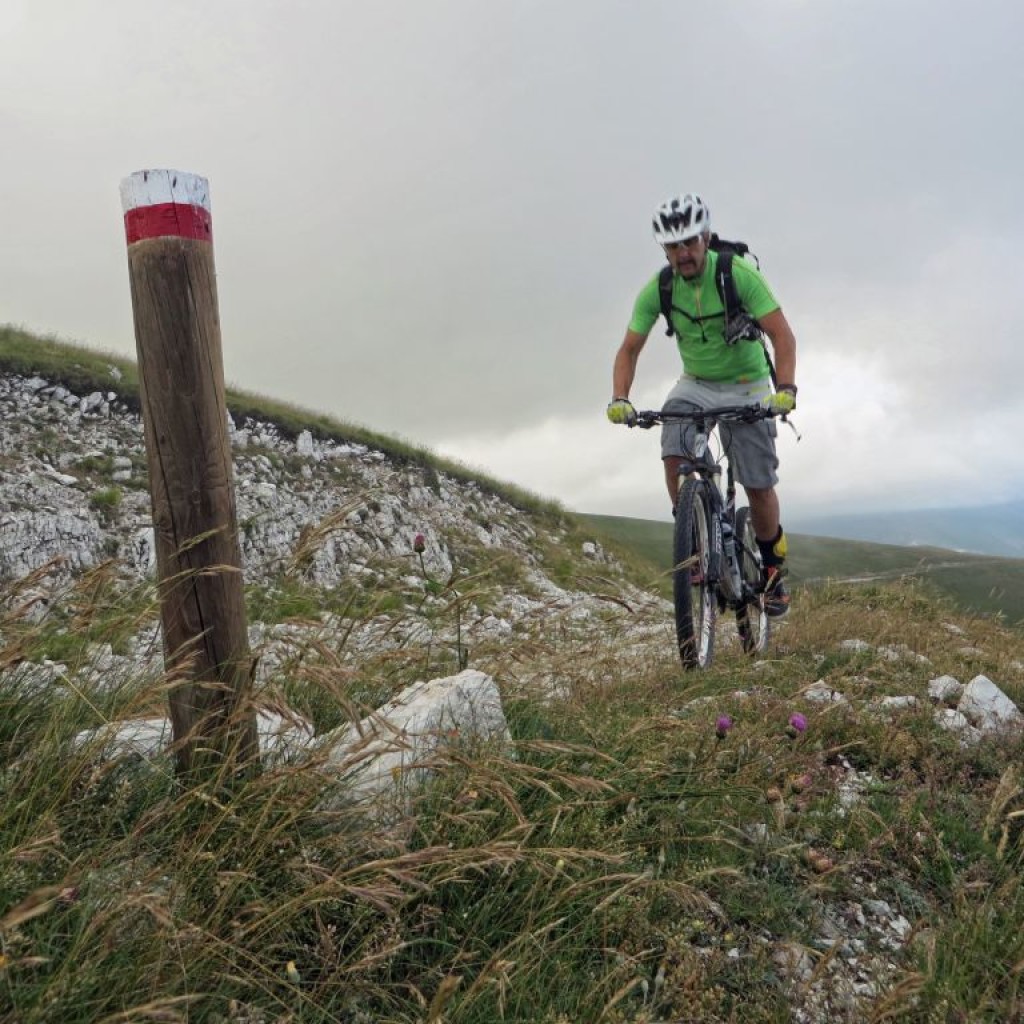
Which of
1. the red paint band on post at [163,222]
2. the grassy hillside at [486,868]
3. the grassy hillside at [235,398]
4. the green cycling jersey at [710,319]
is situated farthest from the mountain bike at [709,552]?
the grassy hillside at [235,398]

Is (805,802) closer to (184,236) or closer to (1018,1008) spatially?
(1018,1008)

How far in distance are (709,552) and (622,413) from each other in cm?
117

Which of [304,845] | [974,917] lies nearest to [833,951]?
[974,917]

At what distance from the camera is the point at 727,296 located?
559 cm

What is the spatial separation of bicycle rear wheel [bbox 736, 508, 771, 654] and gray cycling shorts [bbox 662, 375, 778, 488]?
0.38 metres

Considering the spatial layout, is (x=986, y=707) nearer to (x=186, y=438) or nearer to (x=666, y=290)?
(x=666, y=290)

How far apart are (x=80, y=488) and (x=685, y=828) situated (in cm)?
1172

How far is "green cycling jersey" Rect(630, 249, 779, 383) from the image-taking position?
5562 millimetres

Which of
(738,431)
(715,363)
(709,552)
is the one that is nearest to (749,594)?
(709,552)

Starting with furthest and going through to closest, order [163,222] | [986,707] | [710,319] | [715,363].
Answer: [715,363] < [710,319] < [986,707] < [163,222]

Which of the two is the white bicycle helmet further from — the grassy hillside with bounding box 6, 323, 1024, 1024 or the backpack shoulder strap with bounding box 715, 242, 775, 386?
the grassy hillside with bounding box 6, 323, 1024, 1024

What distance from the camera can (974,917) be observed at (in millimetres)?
2301

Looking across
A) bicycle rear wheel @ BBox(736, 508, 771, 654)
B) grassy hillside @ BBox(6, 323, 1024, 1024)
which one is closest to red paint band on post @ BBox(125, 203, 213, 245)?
grassy hillside @ BBox(6, 323, 1024, 1024)

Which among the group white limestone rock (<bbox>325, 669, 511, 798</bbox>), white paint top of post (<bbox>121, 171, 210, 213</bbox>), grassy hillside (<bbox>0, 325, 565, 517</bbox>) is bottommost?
white limestone rock (<bbox>325, 669, 511, 798</bbox>)
